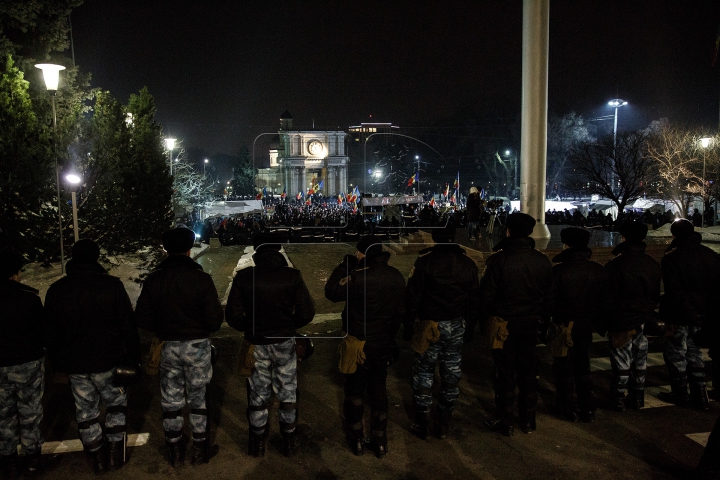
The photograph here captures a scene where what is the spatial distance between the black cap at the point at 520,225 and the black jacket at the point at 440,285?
0.56 meters

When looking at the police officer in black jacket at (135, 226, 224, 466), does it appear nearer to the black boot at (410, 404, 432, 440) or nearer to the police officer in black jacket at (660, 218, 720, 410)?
the black boot at (410, 404, 432, 440)

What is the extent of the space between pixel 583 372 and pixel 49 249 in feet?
25.4

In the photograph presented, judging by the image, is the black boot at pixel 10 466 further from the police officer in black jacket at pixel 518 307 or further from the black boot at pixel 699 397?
the black boot at pixel 699 397

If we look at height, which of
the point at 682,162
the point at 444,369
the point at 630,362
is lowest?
the point at 630,362

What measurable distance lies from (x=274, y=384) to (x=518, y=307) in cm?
240

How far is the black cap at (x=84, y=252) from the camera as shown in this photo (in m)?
4.25

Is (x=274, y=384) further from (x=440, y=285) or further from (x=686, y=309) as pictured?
(x=686, y=309)

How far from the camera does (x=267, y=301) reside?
4.55 metres

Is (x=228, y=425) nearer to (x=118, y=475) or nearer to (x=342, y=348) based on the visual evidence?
(x=118, y=475)

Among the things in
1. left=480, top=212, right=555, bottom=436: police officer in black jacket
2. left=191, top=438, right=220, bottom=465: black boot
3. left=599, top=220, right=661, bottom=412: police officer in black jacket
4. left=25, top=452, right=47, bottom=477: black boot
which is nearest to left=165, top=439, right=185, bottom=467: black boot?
left=191, top=438, right=220, bottom=465: black boot

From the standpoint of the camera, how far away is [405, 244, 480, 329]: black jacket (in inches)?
194

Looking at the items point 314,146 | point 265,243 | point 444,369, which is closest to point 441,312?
point 444,369

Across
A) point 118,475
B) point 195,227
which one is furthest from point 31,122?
point 195,227

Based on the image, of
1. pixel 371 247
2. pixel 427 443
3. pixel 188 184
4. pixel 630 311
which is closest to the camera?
pixel 371 247
